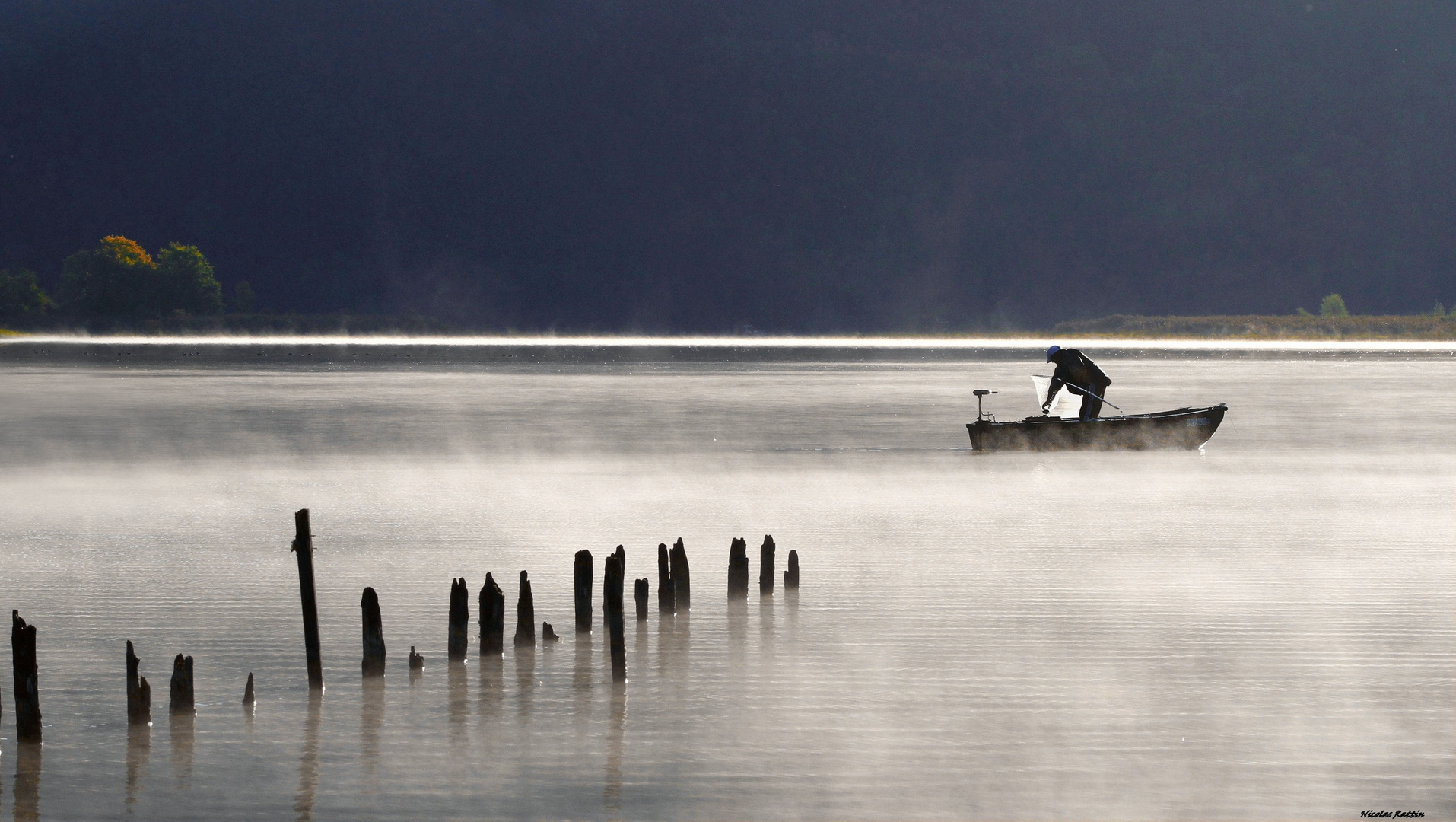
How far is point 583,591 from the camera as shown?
1825 centimetres

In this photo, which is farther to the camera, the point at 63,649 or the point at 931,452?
the point at 931,452

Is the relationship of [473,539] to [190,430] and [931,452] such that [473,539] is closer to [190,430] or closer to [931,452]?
[931,452]

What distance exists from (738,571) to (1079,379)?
67.3ft

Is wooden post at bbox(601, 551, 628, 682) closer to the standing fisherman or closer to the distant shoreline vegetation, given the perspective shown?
the standing fisherman

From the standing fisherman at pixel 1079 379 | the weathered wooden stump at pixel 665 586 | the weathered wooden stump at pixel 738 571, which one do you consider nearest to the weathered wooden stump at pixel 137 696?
the weathered wooden stump at pixel 665 586

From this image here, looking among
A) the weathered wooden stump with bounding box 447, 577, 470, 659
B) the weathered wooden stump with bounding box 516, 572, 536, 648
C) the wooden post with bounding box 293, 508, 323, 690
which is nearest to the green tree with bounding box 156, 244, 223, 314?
the weathered wooden stump with bounding box 516, 572, 536, 648

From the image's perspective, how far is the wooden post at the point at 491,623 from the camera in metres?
16.9

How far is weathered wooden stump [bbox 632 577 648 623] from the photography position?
18.8 meters

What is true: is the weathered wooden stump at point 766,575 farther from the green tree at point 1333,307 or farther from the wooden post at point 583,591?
the green tree at point 1333,307

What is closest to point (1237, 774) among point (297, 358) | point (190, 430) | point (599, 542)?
point (599, 542)

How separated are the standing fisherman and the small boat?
308mm

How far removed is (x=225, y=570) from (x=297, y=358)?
112 m

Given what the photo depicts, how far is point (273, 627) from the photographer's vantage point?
1859 cm

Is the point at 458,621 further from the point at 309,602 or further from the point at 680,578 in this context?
the point at 680,578
